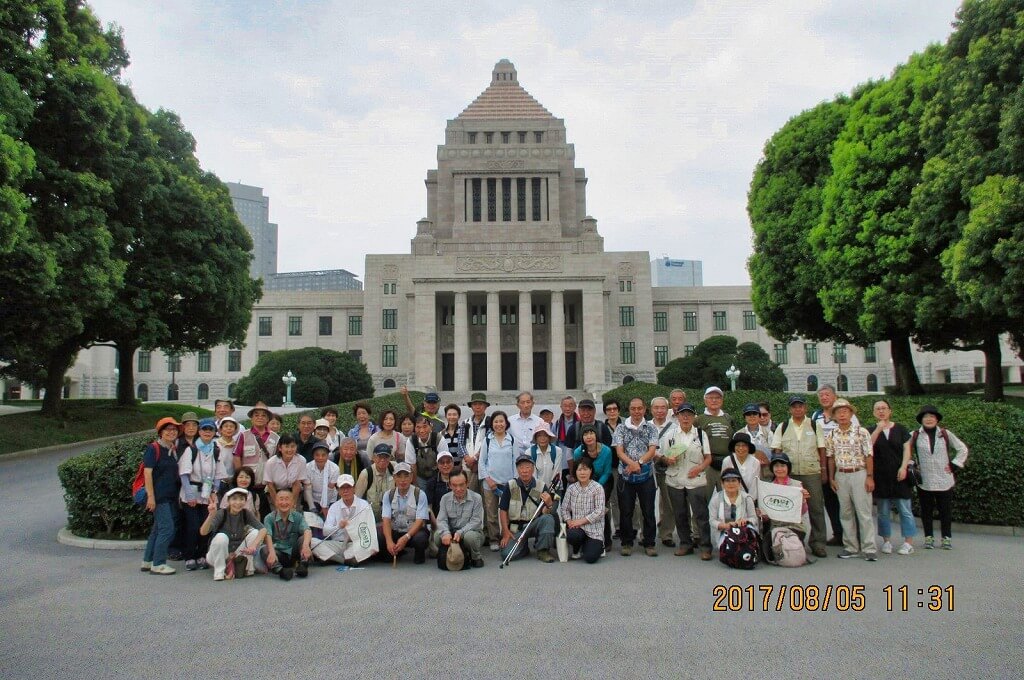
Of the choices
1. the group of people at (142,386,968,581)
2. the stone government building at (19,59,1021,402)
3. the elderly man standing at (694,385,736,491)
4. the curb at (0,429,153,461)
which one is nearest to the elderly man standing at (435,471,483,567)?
the group of people at (142,386,968,581)

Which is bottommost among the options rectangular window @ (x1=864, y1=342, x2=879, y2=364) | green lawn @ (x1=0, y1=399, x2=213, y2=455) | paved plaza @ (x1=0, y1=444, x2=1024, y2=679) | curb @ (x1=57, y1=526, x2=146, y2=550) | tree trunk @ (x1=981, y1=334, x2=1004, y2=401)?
paved plaza @ (x1=0, y1=444, x2=1024, y2=679)

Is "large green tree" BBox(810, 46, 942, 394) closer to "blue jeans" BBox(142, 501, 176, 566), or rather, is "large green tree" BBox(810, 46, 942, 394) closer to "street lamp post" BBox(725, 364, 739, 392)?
"street lamp post" BBox(725, 364, 739, 392)

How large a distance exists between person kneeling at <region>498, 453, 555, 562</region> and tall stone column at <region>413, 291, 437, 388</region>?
38715 mm

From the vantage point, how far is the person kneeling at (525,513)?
8344 millimetres

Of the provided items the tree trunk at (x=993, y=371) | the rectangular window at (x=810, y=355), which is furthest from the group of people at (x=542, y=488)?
the rectangular window at (x=810, y=355)

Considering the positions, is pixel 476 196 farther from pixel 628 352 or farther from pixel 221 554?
pixel 221 554

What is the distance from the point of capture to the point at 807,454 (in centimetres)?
847

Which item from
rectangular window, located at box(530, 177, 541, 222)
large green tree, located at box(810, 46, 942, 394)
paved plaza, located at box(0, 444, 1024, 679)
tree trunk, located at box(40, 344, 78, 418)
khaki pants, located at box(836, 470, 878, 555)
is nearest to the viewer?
paved plaza, located at box(0, 444, 1024, 679)

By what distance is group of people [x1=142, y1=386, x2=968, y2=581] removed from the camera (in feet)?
26.0

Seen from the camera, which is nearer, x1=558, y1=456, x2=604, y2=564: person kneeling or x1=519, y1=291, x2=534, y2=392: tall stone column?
x1=558, y1=456, x2=604, y2=564: person kneeling

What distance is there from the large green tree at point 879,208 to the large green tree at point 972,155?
0.76 metres

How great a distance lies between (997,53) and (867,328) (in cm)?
871

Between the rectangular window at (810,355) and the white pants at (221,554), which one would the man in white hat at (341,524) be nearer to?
the white pants at (221,554)

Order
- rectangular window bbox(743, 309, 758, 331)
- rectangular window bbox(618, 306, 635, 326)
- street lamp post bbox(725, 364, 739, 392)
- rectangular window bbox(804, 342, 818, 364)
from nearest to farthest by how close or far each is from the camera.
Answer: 1. street lamp post bbox(725, 364, 739, 392)
2. rectangular window bbox(618, 306, 635, 326)
3. rectangular window bbox(804, 342, 818, 364)
4. rectangular window bbox(743, 309, 758, 331)
